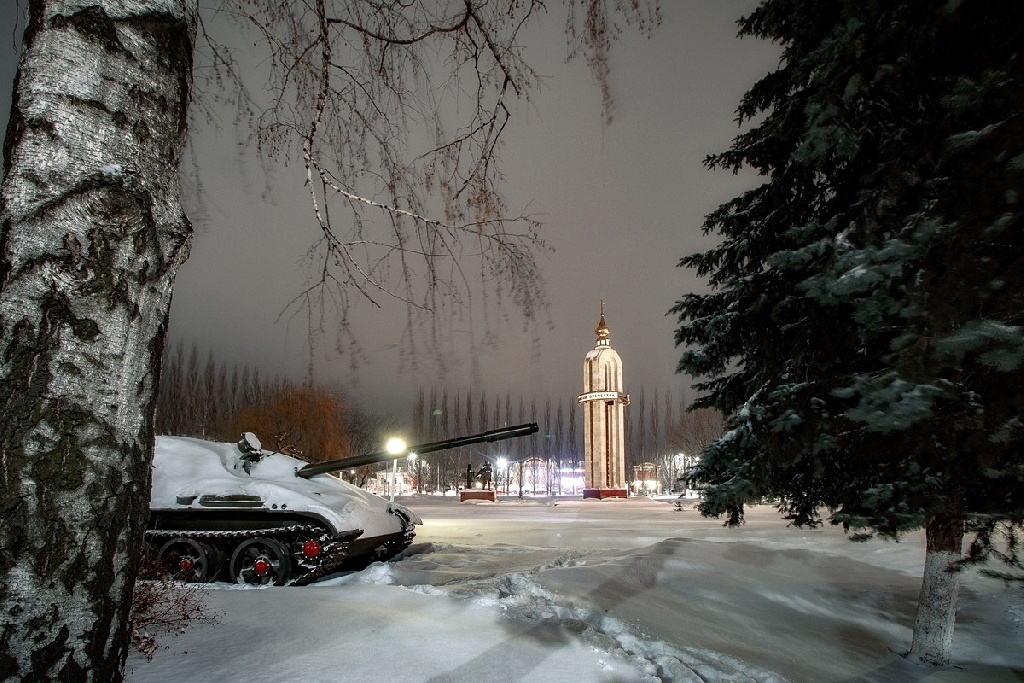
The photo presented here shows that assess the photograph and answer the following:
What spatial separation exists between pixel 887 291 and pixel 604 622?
11.2ft

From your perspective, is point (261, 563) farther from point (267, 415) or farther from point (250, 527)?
point (267, 415)

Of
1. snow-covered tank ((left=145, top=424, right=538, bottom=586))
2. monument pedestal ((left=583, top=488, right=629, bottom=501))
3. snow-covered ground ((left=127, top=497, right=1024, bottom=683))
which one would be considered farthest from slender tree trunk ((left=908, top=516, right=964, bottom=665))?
monument pedestal ((left=583, top=488, right=629, bottom=501))

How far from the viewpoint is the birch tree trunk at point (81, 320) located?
1.63 m

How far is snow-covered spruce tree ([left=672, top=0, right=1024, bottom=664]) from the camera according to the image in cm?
362

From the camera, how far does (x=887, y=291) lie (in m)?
4.25

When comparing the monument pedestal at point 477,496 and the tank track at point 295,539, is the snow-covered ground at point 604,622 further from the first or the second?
the monument pedestal at point 477,496

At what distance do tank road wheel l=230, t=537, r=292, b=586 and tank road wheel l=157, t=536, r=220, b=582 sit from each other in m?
0.25

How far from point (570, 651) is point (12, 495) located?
10.9 feet

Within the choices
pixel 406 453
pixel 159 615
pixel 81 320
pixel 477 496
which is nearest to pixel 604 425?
pixel 477 496

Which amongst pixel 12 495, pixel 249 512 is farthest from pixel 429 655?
pixel 249 512

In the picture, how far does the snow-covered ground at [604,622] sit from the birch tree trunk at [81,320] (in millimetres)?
1551

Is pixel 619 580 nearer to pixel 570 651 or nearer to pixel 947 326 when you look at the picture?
pixel 570 651

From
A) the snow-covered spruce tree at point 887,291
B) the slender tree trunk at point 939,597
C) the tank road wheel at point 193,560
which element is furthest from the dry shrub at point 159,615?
the slender tree trunk at point 939,597

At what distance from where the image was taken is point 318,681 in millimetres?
2988
